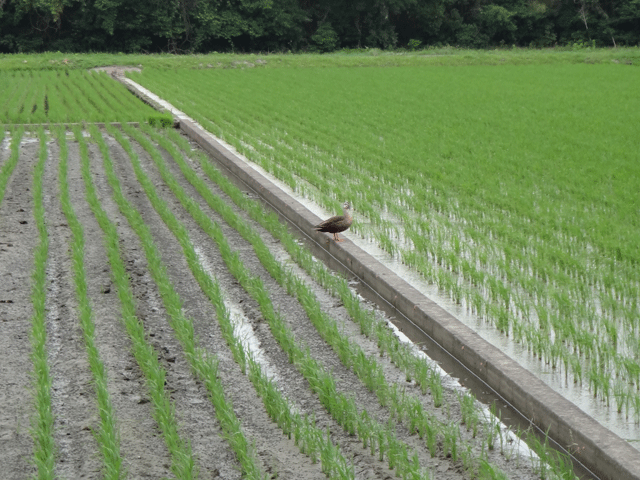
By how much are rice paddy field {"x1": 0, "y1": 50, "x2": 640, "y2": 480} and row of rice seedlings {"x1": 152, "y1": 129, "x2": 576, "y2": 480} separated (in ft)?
0.07

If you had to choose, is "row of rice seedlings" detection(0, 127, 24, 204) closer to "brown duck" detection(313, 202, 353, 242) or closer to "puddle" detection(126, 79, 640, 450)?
"brown duck" detection(313, 202, 353, 242)

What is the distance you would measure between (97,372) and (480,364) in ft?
7.53

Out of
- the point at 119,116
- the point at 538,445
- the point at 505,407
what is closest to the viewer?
the point at 538,445

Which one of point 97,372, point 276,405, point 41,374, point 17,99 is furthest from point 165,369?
point 17,99

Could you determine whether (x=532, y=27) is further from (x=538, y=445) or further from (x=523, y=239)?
(x=538, y=445)

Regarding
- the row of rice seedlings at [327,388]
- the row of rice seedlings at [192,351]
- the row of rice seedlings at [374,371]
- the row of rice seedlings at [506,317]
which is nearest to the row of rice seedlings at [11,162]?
the row of rice seedlings at [192,351]

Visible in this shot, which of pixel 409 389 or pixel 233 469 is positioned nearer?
pixel 233 469

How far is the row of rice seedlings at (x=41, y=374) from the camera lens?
3.44 metres

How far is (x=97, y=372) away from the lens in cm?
428

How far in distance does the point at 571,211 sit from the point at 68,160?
8161 mm

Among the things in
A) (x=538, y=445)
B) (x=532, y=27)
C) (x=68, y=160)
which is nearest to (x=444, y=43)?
(x=532, y=27)

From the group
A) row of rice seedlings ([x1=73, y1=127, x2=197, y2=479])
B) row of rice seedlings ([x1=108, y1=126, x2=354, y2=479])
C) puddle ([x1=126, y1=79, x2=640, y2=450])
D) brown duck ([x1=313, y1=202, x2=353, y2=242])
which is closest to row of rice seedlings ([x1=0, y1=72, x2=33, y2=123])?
row of rice seedlings ([x1=73, y1=127, x2=197, y2=479])

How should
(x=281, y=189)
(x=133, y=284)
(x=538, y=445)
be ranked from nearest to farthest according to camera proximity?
(x=538, y=445) → (x=133, y=284) → (x=281, y=189)

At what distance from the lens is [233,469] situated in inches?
138
